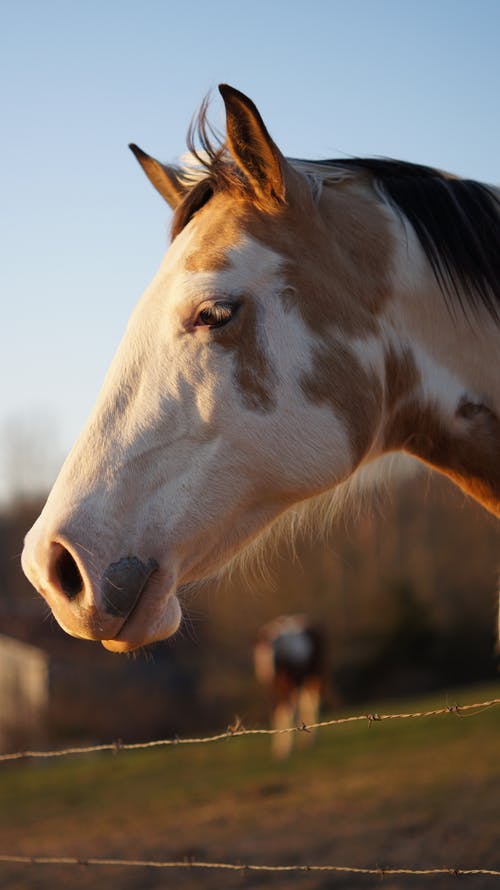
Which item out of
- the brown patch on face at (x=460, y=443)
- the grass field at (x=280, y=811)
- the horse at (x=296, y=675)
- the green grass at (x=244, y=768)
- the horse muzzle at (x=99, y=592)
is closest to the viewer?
the horse muzzle at (x=99, y=592)

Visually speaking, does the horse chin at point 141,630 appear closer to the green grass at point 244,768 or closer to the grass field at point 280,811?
the grass field at point 280,811

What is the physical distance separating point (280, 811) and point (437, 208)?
30.1 ft

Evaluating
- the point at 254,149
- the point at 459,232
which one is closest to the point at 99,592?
the point at 254,149

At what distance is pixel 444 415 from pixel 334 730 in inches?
638

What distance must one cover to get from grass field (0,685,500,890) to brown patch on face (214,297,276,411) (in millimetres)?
3462

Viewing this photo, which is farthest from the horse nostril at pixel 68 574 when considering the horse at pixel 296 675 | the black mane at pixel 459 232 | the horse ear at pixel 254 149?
the horse at pixel 296 675

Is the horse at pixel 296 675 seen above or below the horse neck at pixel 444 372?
below

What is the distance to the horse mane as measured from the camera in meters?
2.43

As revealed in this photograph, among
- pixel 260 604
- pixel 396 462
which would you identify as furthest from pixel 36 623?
pixel 396 462

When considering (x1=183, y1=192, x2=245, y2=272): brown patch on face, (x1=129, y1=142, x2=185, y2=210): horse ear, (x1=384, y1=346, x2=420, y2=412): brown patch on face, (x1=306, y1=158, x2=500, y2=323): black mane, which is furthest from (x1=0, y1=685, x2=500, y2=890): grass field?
(x1=183, y1=192, x2=245, y2=272): brown patch on face

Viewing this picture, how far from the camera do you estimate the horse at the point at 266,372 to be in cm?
219

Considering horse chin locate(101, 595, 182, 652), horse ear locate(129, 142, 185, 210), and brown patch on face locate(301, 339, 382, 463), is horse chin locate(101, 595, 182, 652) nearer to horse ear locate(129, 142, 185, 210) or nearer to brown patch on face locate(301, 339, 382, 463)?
brown patch on face locate(301, 339, 382, 463)

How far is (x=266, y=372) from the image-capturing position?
2.31m

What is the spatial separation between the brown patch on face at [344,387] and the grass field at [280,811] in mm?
3291
